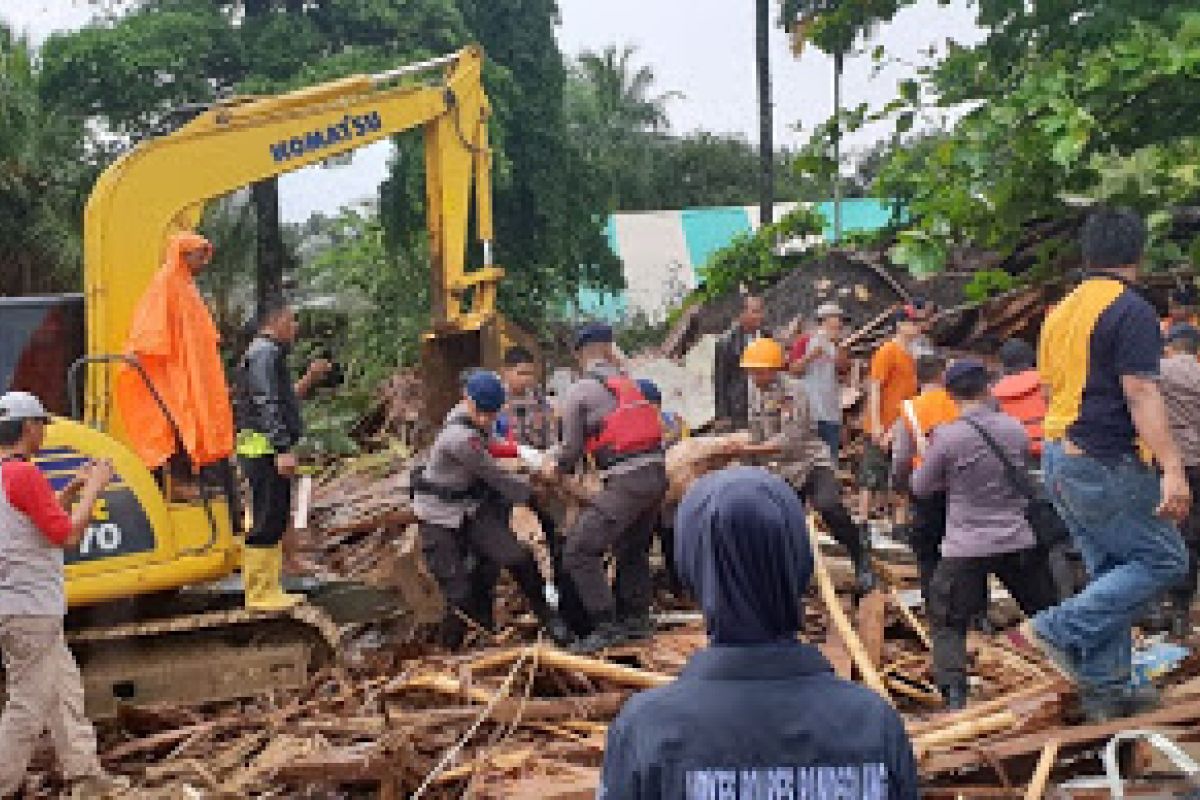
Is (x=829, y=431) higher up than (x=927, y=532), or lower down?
higher up

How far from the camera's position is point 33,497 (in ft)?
20.3

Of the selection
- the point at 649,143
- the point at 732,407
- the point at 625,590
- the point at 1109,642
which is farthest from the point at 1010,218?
the point at 649,143

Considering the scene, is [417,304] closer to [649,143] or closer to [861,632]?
[861,632]

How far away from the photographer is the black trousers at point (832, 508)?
882 cm

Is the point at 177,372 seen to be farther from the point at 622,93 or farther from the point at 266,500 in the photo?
the point at 622,93

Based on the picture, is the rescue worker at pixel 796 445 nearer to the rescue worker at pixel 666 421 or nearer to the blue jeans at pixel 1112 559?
the rescue worker at pixel 666 421

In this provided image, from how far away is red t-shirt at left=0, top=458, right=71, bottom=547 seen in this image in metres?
6.18

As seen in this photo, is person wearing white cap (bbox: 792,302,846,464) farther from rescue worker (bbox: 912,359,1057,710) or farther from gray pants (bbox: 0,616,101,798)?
gray pants (bbox: 0,616,101,798)

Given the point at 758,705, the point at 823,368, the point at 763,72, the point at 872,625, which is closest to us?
the point at 758,705

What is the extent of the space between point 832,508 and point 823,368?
8.13 ft

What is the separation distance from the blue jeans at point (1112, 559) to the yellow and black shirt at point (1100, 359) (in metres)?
0.10

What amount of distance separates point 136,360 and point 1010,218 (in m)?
8.77

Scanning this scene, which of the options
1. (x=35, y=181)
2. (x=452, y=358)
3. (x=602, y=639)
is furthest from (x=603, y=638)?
(x=35, y=181)

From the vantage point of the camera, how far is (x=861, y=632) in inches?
290
